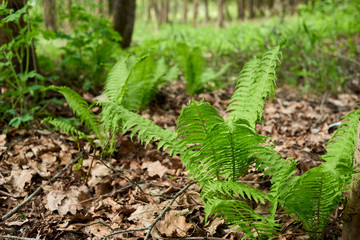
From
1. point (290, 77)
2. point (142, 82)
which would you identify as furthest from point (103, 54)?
point (290, 77)

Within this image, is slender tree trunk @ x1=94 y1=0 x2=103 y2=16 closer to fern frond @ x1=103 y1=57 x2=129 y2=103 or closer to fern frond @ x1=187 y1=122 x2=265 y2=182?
fern frond @ x1=103 y1=57 x2=129 y2=103

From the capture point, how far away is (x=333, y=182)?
1.44 meters

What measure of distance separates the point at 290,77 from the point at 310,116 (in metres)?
1.59

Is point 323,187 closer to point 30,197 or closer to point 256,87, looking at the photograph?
point 256,87

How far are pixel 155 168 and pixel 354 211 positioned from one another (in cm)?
157

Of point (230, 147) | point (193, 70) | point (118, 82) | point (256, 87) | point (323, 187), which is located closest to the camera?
point (323, 187)

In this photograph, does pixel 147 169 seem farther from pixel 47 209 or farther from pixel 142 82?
pixel 142 82

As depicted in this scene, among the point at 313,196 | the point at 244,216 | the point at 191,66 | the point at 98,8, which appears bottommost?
the point at 244,216

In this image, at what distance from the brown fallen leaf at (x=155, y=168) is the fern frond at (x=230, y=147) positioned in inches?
26.5

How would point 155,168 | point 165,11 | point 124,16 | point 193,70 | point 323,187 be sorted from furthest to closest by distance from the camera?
point 165,11, point 124,16, point 193,70, point 155,168, point 323,187

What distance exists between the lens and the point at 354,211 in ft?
4.79

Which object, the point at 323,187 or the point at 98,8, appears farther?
the point at 98,8

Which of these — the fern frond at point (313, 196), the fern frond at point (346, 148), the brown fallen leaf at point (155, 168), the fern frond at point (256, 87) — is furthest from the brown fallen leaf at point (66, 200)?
the fern frond at point (346, 148)

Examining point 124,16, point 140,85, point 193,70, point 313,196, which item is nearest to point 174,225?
point 313,196
